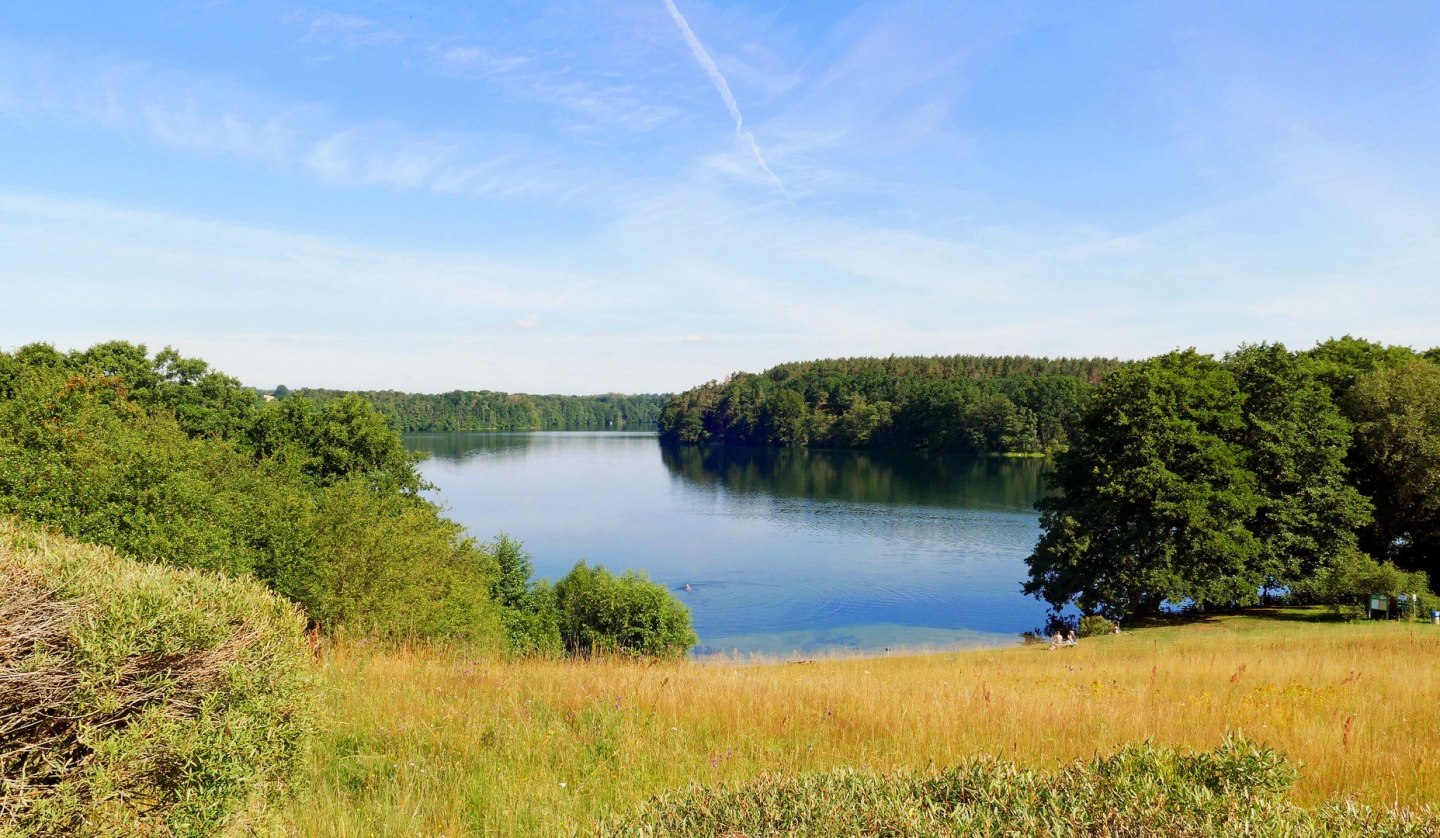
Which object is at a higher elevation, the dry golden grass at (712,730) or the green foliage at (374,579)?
the dry golden grass at (712,730)

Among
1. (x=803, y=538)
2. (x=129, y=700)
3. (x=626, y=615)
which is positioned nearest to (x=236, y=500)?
(x=626, y=615)

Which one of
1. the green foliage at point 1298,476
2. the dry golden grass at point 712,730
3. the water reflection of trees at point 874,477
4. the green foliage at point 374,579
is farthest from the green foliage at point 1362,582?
the water reflection of trees at point 874,477

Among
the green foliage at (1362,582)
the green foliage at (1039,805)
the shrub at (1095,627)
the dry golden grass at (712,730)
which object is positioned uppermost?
the green foliage at (1039,805)

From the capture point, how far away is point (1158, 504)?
3000 cm

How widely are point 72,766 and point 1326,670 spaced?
13881 millimetres

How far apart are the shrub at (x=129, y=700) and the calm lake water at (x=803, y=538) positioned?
28.6 m

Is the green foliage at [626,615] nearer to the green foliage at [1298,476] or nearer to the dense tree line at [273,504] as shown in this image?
the dense tree line at [273,504]

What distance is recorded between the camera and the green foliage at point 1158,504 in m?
30.0

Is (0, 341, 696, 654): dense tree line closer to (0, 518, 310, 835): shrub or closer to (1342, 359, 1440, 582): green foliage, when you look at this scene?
(0, 518, 310, 835): shrub

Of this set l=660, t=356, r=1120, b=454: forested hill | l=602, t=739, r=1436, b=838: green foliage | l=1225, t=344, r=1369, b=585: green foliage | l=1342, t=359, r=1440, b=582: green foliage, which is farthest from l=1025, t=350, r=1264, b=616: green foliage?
l=660, t=356, r=1120, b=454: forested hill

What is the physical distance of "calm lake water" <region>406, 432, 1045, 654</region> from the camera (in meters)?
38.9

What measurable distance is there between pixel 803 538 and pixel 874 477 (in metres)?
44.2

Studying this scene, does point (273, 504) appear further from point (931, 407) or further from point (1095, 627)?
point (931, 407)

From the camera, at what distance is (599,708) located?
22.4 ft
